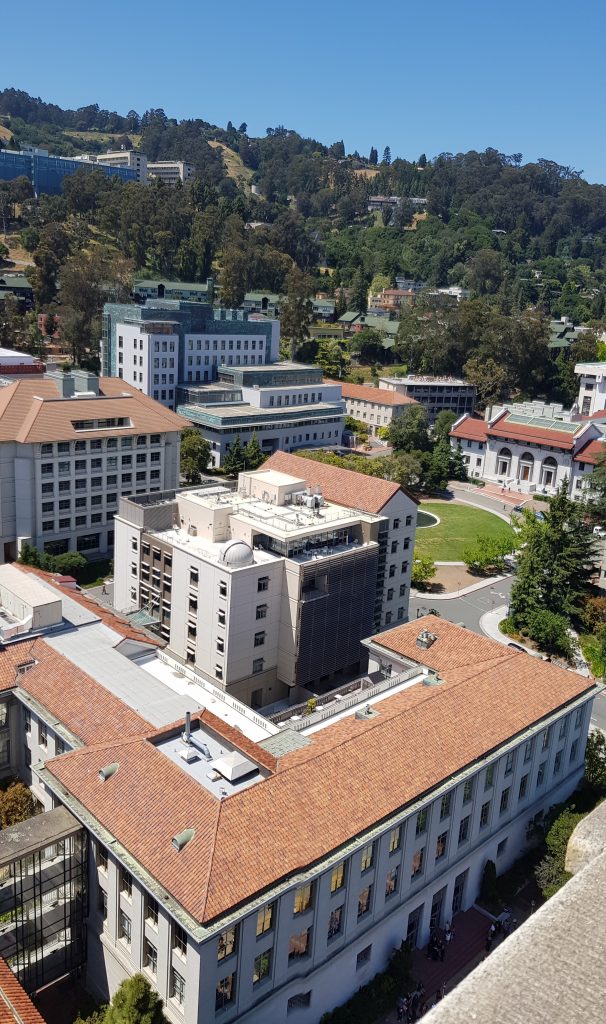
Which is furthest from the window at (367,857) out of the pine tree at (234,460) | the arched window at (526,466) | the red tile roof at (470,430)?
the red tile roof at (470,430)

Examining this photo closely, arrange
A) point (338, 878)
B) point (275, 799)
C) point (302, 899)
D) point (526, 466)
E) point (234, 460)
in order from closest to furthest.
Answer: point (302, 899)
point (275, 799)
point (338, 878)
point (234, 460)
point (526, 466)

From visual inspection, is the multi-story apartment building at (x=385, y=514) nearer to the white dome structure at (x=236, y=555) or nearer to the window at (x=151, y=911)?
the white dome structure at (x=236, y=555)

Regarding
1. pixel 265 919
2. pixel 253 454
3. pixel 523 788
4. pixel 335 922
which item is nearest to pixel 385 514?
pixel 523 788

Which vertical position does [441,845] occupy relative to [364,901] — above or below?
above

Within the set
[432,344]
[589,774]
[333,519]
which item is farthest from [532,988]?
[432,344]

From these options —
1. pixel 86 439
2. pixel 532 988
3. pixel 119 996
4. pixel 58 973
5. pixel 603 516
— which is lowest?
pixel 58 973

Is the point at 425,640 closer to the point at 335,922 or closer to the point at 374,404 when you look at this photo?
the point at 335,922

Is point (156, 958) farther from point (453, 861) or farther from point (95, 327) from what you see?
point (95, 327)
